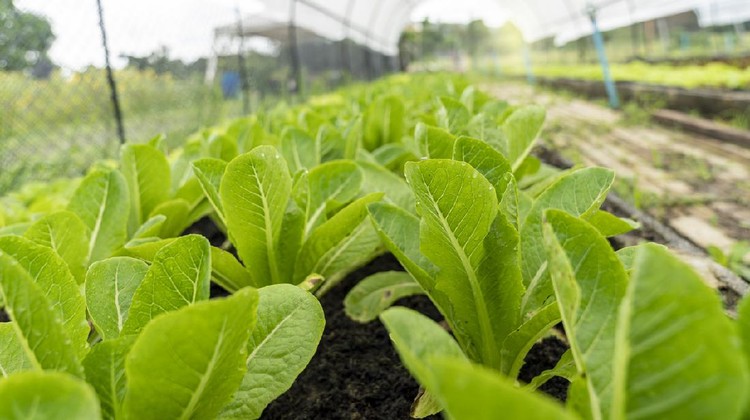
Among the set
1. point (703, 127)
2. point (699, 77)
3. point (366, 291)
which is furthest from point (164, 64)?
point (699, 77)

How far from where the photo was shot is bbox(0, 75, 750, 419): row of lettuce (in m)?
0.36

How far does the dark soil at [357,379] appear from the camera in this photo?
864mm

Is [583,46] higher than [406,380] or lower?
higher

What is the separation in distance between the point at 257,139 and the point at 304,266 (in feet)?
2.42

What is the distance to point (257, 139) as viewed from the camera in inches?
64.7

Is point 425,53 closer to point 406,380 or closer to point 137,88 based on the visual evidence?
point 137,88

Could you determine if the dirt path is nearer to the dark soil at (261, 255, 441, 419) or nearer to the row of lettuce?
the dark soil at (261, 255, 441, 419)

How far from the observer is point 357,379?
96 centimetres

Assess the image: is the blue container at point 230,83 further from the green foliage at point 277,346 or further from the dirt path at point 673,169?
the green foliage at point 277,346

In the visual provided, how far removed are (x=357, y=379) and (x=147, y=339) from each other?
55 cm

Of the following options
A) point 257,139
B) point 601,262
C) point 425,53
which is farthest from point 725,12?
point 425,53

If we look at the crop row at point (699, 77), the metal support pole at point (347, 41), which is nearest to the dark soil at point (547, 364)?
the crop row at point (699, 77)

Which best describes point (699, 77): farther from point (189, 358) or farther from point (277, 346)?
point (189, 358)

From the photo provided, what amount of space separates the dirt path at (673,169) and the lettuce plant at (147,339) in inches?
92.1
